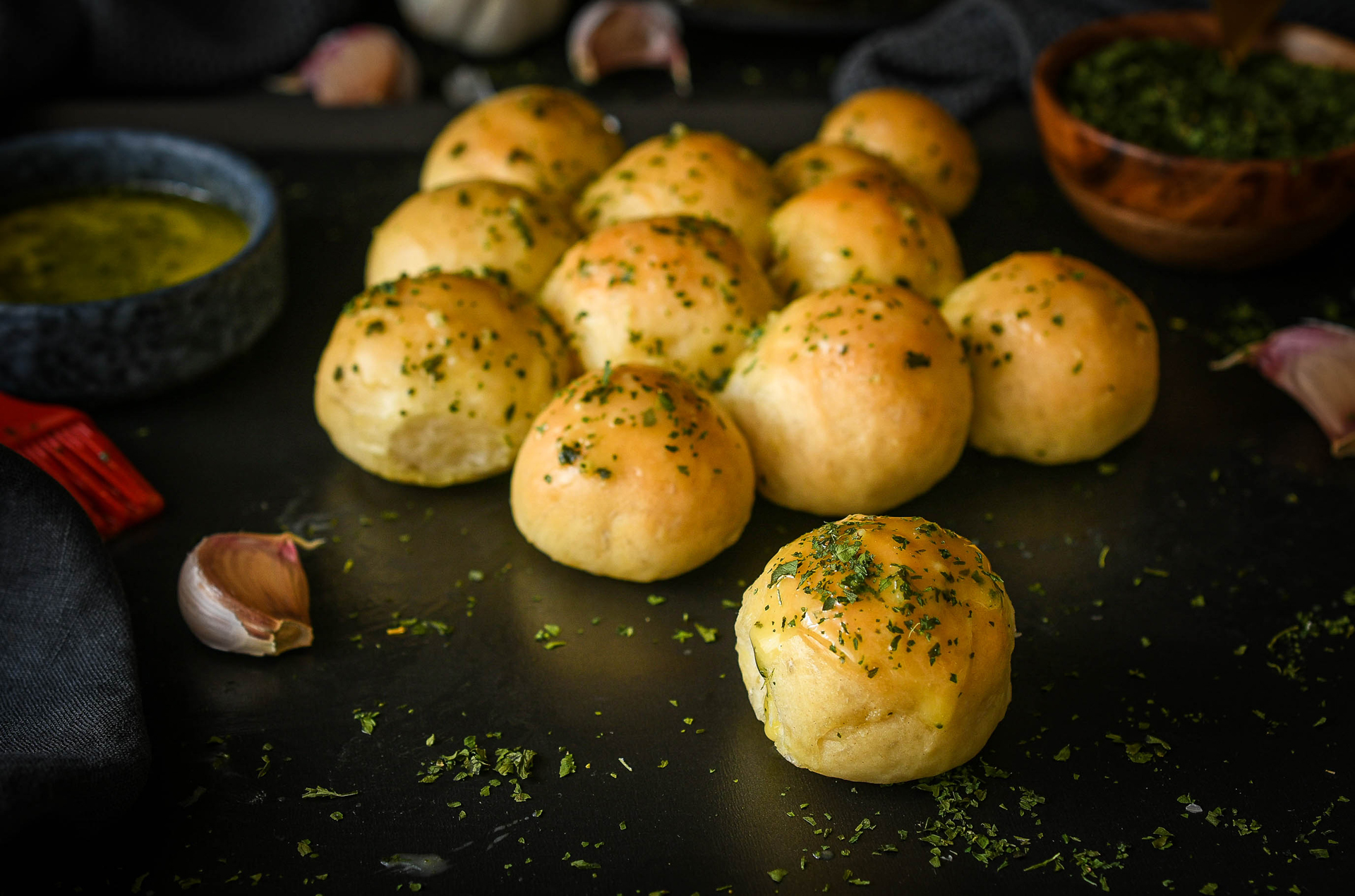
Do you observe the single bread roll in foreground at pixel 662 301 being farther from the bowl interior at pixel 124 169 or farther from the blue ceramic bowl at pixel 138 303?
the bowl interior at pixel 124 169

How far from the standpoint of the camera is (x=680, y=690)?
1.66 m

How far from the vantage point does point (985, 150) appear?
305 centimetres

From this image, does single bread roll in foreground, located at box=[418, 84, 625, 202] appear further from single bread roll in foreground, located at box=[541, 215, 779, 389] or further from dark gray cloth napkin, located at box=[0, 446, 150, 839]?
dark gray cloth napkin, located at box=[0, 446, 150, 839]

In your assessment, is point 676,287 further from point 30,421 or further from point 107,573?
point 30,421

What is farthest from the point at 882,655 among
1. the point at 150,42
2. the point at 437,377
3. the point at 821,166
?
the point at 150,42

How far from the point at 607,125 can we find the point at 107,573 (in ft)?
5.15

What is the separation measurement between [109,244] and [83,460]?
2.07 feet

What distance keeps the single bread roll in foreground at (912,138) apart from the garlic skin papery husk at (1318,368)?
74 cm

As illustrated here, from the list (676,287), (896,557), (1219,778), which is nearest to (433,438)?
(676,287)

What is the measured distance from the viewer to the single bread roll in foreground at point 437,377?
1.84 m

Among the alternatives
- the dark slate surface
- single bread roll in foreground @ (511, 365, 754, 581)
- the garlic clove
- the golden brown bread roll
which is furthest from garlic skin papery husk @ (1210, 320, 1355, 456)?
the garlic clove

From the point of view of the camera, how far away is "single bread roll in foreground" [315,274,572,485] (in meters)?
1.84

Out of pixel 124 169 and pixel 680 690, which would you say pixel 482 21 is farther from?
pixel 680 690

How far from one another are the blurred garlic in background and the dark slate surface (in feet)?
3.82
